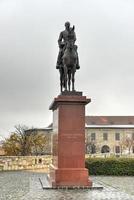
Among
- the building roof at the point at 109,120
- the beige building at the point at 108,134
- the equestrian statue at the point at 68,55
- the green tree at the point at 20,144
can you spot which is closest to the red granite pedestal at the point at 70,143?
the equestrian statue at the point at 68,55

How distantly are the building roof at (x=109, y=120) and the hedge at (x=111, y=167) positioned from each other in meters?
85.4

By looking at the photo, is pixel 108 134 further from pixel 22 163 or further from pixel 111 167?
pixel 111 167

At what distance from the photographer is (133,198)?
13.2 meters

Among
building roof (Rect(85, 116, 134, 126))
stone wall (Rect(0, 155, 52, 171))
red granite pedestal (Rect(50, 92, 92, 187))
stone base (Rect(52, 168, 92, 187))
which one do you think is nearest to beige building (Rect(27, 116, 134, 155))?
building roof (Rect(85, 116, 134, 126))

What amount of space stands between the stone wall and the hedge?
527 cm

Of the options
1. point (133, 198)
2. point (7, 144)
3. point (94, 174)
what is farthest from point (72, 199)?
point (7, 144)

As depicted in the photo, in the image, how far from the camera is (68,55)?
714 inches

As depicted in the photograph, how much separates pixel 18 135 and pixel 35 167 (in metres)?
23.9

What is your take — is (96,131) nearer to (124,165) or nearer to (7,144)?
(7,144)

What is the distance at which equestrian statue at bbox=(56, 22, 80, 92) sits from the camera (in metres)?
18.1

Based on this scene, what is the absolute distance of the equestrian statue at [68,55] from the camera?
18.1 metres

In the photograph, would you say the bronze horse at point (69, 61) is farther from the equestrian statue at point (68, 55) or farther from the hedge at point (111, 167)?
the hedge at point (111, 167)

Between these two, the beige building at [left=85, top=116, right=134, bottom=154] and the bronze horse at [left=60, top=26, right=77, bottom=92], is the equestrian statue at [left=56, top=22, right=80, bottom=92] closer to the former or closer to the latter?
the bronze horse at [left=60, top=26, right=77, bottom=92]

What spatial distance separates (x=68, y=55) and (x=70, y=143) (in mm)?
3458
